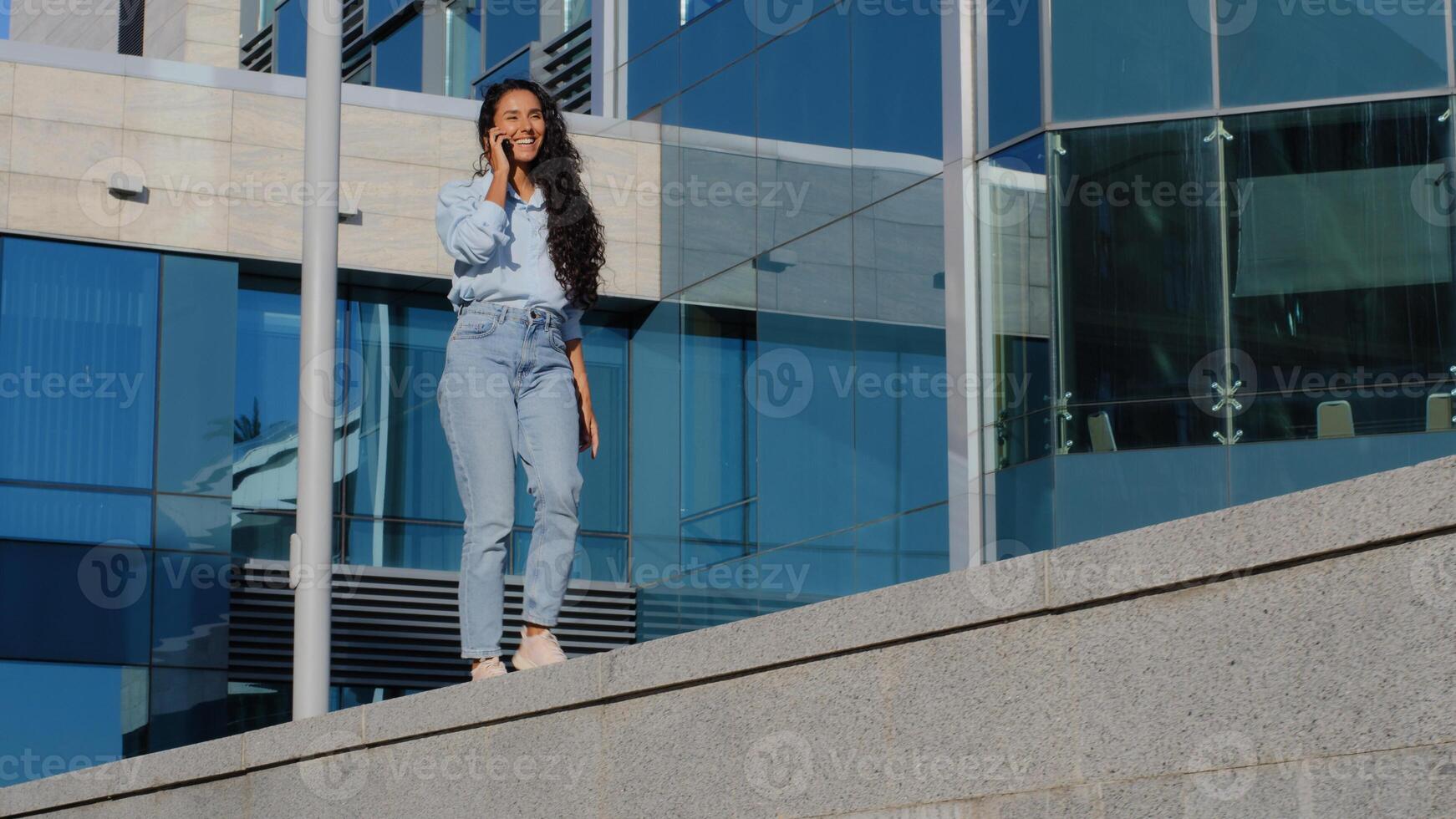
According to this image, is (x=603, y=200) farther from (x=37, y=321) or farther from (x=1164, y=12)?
(x=1164, y=12)

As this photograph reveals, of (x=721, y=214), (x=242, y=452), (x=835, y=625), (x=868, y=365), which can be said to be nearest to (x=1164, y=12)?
(x=868, y=365)

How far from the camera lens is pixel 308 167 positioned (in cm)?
1191

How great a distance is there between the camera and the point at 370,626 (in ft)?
68.1

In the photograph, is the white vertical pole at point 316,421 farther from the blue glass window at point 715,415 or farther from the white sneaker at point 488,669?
the blue glass window at point 715,415

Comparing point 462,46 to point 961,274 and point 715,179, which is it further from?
point 961,274

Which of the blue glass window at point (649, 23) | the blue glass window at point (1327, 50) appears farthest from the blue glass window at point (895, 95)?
the blue glass window at point (649, 23)

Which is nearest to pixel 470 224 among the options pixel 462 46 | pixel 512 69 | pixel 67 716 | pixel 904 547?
pixel 904 547

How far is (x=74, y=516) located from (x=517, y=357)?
13.6 metres

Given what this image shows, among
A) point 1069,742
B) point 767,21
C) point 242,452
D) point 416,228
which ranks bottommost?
point 1069,742

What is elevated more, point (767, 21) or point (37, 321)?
point (767, 21)

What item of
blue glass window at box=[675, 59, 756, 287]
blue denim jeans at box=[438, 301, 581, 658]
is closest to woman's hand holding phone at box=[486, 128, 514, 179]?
blue denim jeans at box=[438, 301, 581, 658]

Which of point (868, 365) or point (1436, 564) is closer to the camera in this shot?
point (1436, 564)

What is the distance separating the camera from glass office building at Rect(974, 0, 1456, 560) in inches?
577

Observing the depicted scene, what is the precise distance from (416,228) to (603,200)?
77.3 inches
